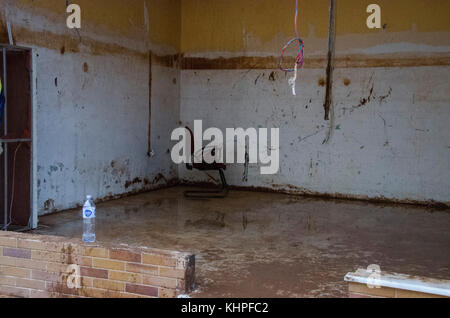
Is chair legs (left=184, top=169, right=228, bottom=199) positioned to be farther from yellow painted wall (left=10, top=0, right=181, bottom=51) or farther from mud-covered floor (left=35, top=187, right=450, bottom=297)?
yellow painted wall (left=10, top=0, right=181, bottom=51)

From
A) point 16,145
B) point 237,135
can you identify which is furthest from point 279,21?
point 16,145

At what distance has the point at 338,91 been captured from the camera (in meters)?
7.57

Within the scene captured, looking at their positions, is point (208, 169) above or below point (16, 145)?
below

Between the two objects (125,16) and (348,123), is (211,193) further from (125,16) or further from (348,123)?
(125,16)

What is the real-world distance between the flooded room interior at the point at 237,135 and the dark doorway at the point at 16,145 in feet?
0.05

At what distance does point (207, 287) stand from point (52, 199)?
10.3 ft

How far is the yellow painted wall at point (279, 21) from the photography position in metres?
7.04

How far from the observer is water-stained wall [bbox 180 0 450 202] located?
7.07 metres

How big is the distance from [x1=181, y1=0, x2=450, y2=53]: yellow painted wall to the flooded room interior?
21 mm

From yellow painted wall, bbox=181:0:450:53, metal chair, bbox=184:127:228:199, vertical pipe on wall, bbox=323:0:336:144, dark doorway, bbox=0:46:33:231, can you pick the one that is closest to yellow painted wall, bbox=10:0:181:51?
yellow painted wall, bbox=181:0:450:53

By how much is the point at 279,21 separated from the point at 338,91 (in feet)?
4.61

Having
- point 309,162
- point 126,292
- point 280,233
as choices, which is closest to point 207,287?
point 126,292

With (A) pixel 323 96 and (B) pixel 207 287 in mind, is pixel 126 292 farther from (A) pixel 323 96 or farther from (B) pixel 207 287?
(A) pixel 323 96

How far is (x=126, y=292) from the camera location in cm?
315
